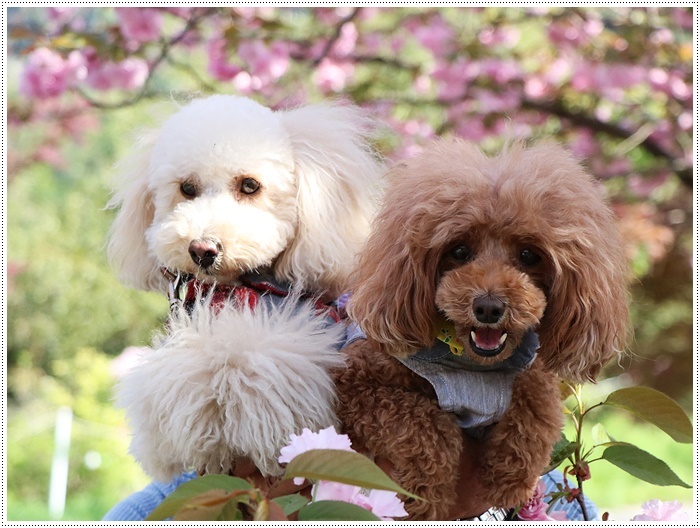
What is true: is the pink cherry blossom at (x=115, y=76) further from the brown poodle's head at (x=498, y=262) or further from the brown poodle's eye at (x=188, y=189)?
the brown poodle's head at (x=498, y=262)

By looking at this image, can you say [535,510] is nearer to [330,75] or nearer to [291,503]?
[291,503]

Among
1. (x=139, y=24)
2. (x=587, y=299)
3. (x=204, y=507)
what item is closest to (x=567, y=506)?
(x=587, y=299)

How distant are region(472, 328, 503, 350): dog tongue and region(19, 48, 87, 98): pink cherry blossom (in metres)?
2.64

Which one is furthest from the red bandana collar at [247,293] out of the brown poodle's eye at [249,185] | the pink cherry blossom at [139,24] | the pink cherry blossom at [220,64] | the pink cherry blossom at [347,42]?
the pink cherry blossom at [347,42]

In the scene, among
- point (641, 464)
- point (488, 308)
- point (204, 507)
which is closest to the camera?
point (204, 507)

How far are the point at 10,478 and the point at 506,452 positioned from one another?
3.95 metres

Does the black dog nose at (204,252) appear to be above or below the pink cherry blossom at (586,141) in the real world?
above

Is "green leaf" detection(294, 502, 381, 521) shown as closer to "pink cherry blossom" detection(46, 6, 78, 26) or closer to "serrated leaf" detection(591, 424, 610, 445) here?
"serrated leaf" detection(591, 424, 610, 445)

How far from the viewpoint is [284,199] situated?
4.03 ft

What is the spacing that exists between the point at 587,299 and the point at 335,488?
401mm

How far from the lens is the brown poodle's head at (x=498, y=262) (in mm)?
963

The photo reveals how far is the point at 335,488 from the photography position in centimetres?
83

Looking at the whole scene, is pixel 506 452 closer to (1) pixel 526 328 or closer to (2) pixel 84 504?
(1) pixel 526 328

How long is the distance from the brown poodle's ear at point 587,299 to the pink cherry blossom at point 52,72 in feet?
8.65
